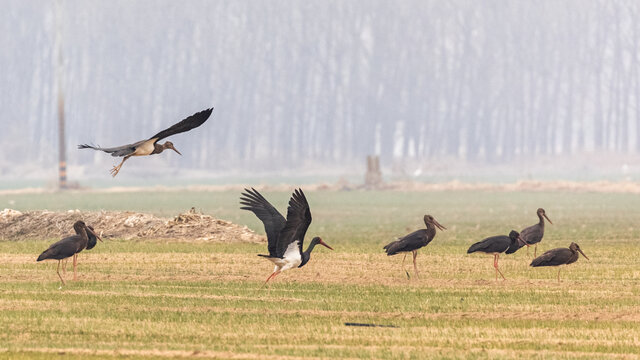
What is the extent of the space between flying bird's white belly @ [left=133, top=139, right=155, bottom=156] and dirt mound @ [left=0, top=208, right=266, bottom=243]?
16151mm

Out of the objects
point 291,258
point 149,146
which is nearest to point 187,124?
point 149,146

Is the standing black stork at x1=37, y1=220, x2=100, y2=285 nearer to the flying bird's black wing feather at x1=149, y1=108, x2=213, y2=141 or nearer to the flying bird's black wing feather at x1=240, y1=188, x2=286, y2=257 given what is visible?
the flying bird's black wing feather at x1=149, y1=108, x2=213, y2=141

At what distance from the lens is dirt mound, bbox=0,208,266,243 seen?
128 feet

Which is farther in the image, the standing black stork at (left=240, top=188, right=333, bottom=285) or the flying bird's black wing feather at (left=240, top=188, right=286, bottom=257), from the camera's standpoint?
the flying bird's black wing feather at (left=240, top=188, right=286, bottom=257)

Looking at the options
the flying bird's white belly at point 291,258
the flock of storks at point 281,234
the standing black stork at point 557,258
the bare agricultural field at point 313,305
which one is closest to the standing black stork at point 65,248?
the flock of storks at point 281,234

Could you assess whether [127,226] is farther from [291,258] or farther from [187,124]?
[187,124]

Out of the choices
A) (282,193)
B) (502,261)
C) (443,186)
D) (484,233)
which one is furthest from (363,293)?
(443,186)

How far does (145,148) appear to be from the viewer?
73.2 ft

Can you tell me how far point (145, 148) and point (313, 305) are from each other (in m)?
4.63

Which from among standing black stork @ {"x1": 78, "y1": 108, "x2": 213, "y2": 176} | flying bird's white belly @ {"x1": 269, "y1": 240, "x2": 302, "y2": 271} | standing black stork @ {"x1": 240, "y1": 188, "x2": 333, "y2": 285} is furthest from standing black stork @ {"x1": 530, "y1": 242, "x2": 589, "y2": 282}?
standing black stork @ {"x1": 78, "y1": 108, "x2": 213, "y2": 176}

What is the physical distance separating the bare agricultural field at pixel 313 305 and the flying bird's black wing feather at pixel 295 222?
1.23m

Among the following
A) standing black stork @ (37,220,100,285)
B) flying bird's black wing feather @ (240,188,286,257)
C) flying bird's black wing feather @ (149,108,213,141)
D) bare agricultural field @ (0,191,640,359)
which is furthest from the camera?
standing black stork @ (37,220,100,285)

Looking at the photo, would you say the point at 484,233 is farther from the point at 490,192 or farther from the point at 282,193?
the point at 490,192

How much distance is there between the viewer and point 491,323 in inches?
766
